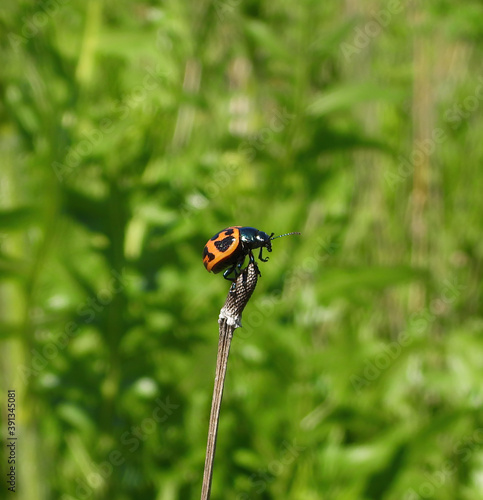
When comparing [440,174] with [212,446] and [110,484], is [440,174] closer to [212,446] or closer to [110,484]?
[110,484]

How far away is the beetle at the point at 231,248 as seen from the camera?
584 mm

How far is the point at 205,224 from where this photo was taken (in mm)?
1277

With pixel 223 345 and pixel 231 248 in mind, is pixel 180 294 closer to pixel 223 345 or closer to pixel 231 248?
pixel 231 248

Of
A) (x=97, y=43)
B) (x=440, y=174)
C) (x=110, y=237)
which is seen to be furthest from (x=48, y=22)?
(x=440, y=174)

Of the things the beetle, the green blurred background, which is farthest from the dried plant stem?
the green blurred background

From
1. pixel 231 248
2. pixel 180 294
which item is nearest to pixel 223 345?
pixel 231 248

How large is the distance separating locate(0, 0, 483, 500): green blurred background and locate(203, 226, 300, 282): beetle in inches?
20.4

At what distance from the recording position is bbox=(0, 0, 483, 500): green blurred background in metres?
1.15

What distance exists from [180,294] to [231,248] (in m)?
0.84

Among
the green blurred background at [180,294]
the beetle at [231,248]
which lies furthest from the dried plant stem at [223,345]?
the green blurred background at [180,294]

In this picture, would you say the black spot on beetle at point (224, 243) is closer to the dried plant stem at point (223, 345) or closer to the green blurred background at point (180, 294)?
the dried plant stem at point (223, 345)

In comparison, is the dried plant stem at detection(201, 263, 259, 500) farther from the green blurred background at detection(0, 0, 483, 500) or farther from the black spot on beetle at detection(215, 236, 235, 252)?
the green blurred background at detection(0, 0, 483, 500)

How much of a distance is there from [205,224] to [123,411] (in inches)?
18.2

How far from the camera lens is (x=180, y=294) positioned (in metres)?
1.41
